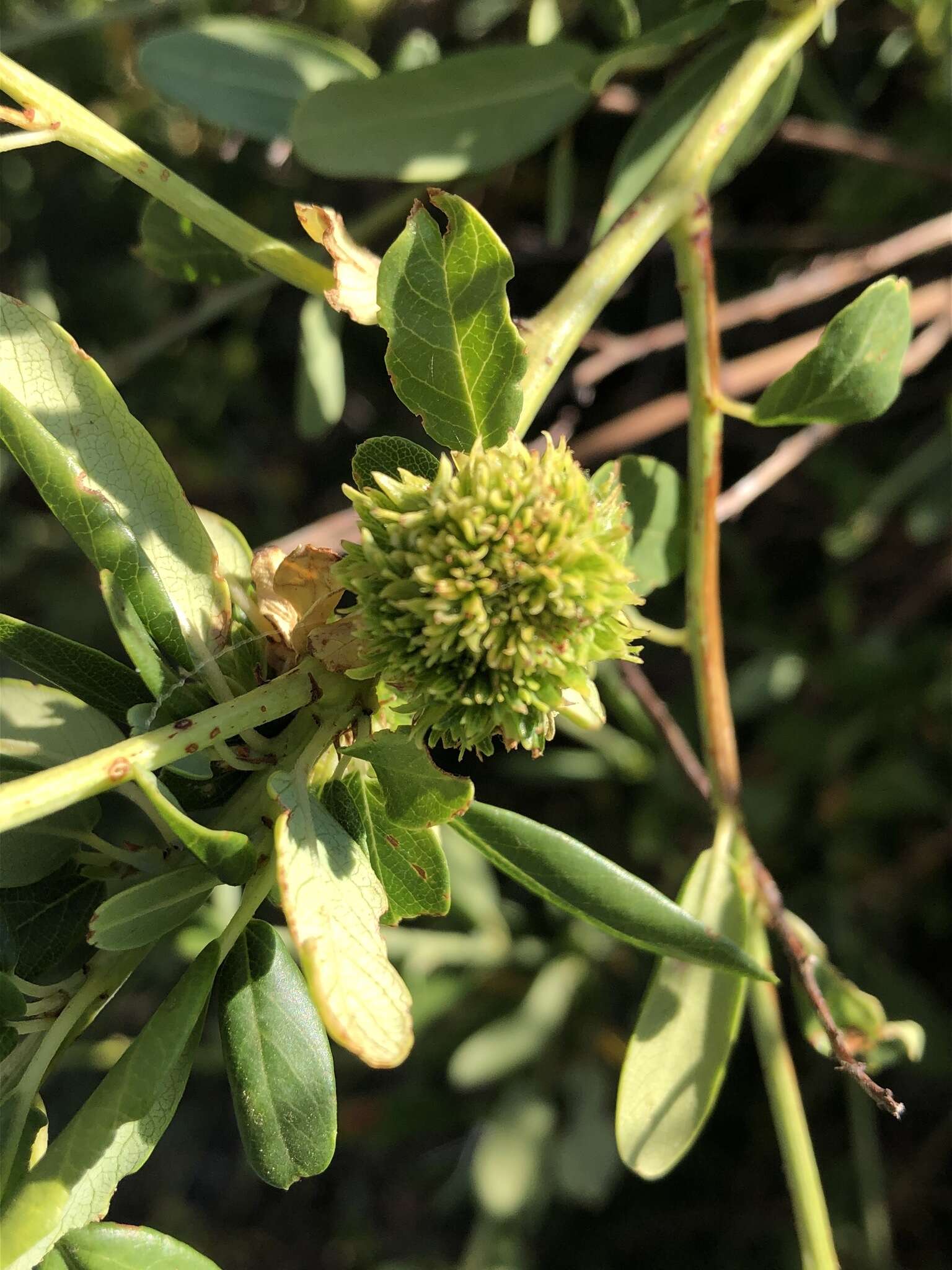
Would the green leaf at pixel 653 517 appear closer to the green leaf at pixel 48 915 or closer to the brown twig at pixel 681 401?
the brown twig at pixel 681 401

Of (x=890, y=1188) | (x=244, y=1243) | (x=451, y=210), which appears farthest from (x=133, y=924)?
(x=244, y=1243)

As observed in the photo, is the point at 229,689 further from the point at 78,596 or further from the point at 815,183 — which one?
the point at 815,183

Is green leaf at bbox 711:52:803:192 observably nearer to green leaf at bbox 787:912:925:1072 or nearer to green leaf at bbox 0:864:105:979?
green leaf at bbox 787:912:925:1072

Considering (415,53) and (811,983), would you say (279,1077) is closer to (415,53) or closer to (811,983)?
(811,983)

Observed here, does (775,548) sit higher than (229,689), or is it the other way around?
(775,548)

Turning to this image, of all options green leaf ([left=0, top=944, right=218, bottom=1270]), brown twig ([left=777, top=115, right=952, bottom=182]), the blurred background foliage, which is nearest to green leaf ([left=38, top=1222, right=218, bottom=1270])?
green leaf ([left=0, top=944, right=218, bottom=1270])

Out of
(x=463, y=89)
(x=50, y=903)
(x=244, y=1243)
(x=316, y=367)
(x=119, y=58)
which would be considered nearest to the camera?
(x=50, y=903)
